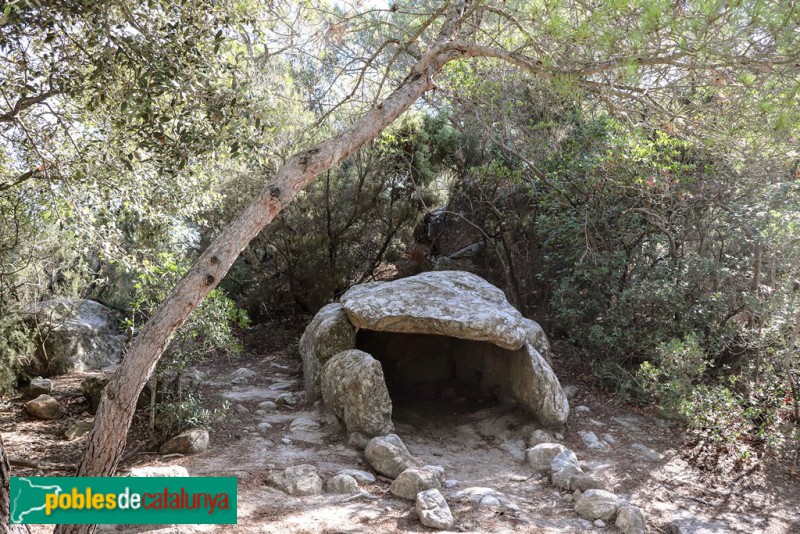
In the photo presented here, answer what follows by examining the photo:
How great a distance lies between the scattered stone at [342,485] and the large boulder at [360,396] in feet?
3.06

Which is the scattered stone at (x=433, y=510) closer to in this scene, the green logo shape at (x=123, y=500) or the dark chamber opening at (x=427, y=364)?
the green logo shape at (x=123, y=500)

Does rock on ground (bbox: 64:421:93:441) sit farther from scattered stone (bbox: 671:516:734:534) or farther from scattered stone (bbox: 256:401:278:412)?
scattered stone (bbox: 671:516:734:534)

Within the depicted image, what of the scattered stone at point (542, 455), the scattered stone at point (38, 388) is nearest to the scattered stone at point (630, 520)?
the scattered stone at point (542, 455)

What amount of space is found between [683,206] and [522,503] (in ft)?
13.5

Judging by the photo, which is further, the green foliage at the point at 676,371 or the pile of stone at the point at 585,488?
the green foliage at the point at 676,371

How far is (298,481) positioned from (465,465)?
5.28 ft

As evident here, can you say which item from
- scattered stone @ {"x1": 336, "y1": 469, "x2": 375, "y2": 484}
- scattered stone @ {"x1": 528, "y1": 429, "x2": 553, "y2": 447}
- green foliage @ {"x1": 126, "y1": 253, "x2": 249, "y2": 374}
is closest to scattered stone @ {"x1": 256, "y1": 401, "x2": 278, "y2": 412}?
green foliage @ {"x1": 126, "y1": 253, "x2": 249, "y2": 374}

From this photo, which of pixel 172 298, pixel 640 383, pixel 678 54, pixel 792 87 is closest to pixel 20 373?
pixel 172 298

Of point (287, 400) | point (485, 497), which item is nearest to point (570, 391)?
point (485, 497)

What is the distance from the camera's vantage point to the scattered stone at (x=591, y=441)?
585 centimetres

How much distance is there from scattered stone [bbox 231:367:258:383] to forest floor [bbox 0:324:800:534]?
0.27 metres

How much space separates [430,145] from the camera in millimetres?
9859

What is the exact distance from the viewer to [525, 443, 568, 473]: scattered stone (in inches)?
211

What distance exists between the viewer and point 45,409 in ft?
20.1
